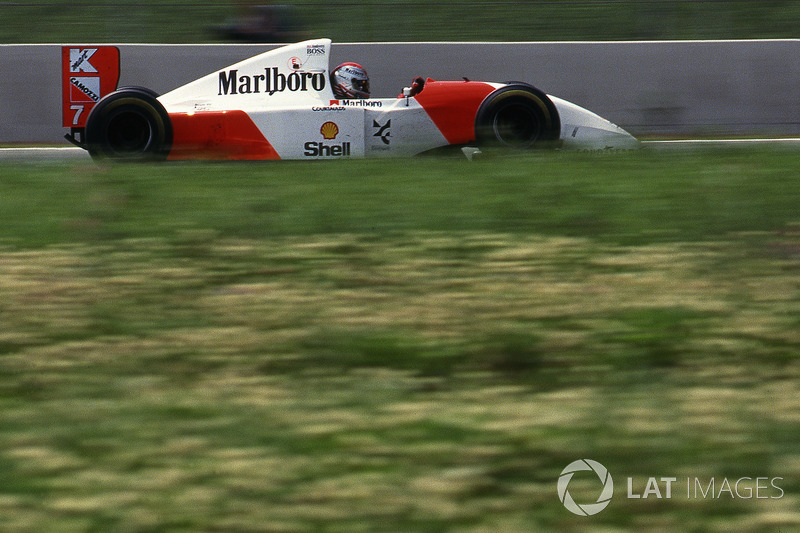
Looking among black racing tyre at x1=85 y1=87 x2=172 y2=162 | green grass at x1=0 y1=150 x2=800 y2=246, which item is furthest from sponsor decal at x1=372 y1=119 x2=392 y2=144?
green grass at x1=0 y1=150 x2=800 y2=246

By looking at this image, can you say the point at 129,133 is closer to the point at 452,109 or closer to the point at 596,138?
the point at 452,109

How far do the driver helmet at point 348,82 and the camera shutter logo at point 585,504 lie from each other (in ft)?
25.6

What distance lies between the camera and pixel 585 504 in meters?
2.76

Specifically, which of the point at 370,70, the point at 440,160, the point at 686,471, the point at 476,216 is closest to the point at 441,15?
the point at 370,70

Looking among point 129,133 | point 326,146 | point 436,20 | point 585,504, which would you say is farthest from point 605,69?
point 585,504

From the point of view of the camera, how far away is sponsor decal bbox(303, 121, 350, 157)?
9.88 metres

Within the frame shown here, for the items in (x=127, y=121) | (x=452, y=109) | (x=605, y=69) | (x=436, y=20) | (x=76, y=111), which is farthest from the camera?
(x=436, y=20)

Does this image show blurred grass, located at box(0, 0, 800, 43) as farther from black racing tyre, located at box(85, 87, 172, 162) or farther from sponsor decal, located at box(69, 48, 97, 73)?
black racing tyre, located at box(85, 87, 172, 162)

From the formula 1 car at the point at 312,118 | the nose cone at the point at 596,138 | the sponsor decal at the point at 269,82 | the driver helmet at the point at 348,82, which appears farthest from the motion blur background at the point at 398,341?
the driver helmet at the point at 348,82

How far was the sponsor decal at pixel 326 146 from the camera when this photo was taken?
988cm

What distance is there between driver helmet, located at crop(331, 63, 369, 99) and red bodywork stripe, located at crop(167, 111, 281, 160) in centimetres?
97

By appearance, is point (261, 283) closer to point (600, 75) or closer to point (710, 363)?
point (710, 363)

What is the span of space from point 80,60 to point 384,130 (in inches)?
182

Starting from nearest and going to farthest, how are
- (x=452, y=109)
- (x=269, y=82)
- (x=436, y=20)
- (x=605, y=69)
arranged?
1. (x=452, y=109)
2. (x=269, y=82)
3. (x=605, y=69)
4. (x=436, y=20)
